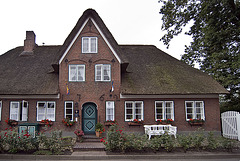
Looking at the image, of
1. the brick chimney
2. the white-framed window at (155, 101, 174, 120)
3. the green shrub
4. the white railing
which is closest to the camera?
the green shrub

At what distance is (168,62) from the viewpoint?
60.3 feet

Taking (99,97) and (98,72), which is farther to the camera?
(98,72)

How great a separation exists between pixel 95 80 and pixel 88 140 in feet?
14.1

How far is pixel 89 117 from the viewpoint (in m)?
14.9

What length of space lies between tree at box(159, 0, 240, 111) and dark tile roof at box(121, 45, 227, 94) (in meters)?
1.28

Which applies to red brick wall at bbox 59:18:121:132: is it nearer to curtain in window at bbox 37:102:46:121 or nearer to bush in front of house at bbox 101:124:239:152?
curtain in window at bbox 37:102:46:121

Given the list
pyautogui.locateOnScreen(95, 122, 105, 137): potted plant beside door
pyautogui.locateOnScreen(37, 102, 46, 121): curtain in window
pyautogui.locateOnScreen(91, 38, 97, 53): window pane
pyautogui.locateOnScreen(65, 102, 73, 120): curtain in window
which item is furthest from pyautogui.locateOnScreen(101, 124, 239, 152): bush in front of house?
pyautogui.locateOnScreen(91, 38, 97, 53): window pane

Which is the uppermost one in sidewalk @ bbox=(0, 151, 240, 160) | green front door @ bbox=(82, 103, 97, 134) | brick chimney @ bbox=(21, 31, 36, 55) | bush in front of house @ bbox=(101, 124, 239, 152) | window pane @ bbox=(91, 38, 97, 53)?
brick chimney @ bbox=(21, 31, 36, 55)

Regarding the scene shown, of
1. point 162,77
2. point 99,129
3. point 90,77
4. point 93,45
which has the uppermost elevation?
point 93,45

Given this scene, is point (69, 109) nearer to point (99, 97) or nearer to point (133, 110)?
point (99, 97)

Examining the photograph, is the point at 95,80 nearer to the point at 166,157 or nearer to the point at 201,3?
the point at 166,157

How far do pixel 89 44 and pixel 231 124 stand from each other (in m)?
11.5

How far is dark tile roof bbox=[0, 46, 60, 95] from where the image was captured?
581 inches

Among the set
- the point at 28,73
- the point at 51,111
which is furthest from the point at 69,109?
the point at 28,73
